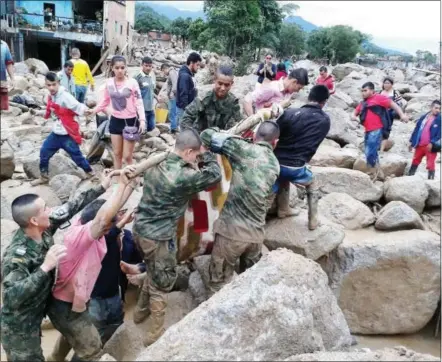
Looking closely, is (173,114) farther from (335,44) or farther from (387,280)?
(335,44)

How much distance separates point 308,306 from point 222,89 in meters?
2.49

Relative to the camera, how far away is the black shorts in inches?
218

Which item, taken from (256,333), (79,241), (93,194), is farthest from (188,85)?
(256,333)

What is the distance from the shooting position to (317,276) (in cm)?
306

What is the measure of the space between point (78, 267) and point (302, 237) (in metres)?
2.45

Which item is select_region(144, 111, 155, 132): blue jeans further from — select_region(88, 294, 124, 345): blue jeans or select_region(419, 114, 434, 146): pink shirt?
select_region(419, 114, 434, 146): pink shirt

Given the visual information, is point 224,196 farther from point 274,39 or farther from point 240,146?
point 274,39

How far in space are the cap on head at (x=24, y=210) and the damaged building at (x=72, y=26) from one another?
55.0 ft

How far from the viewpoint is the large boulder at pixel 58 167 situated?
6.29m

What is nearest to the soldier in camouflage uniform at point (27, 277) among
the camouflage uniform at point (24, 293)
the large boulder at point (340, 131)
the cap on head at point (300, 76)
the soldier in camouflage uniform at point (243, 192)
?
the camouflage uniform at point (24, 293)

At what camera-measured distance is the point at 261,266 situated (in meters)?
2.85

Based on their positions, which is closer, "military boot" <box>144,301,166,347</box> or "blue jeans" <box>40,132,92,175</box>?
"military boot" <box>144,301,166,347</box>

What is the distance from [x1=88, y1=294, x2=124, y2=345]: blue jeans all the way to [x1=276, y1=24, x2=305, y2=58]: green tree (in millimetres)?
27849

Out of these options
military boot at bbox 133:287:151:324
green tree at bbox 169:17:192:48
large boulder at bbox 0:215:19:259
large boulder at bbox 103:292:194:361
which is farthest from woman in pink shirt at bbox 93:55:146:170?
green tree at bbox 169:17:192:48
